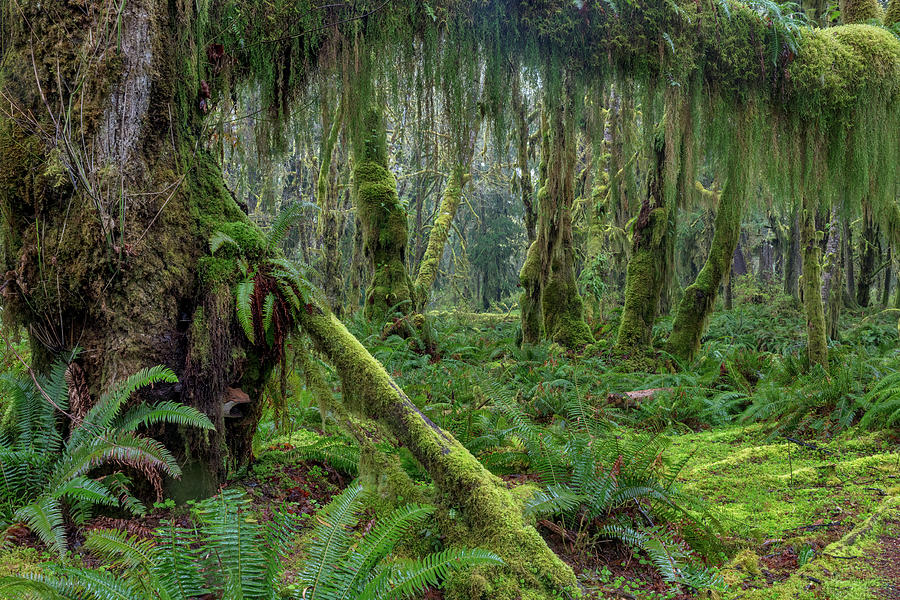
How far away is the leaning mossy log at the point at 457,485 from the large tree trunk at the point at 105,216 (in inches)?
25.8

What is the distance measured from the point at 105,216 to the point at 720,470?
15.2 feet

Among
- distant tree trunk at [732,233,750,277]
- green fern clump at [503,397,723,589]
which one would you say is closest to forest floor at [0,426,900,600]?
green fern clump at [503,397,723,589]

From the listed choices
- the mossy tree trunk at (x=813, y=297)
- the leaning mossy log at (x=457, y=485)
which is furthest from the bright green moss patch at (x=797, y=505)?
the mossy tree trunk at (x=813, y=297)

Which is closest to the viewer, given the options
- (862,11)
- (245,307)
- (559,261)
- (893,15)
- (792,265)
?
(245,307)

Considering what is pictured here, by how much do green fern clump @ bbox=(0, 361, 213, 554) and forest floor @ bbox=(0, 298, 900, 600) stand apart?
0.55 ft

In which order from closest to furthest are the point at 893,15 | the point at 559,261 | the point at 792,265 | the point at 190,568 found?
the point at 190,568 < the point at 893,15 < the point at 559,261 < the point at 792,265

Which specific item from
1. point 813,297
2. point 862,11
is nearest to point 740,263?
point 813,297

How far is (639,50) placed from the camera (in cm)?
507

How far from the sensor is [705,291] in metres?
8.33

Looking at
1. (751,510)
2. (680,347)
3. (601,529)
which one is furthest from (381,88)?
(680,347)

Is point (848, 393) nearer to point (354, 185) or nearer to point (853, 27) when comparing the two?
point (853, 27)

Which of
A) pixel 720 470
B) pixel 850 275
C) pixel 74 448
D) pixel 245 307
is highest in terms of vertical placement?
pixel 245 307

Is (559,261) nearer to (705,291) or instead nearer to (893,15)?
(705,291)

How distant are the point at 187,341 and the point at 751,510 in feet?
11.8
